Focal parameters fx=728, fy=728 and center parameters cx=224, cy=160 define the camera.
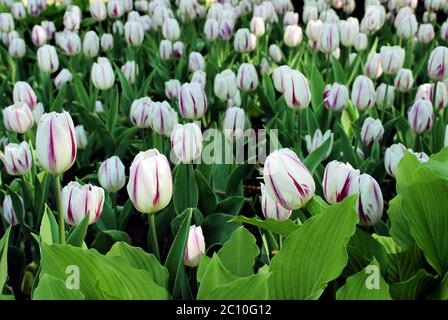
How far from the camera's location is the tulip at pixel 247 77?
3014 mm

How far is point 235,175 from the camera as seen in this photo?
2.54 metres

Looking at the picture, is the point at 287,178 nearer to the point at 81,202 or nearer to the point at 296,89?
the point at 81,202

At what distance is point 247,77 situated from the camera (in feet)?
9.93

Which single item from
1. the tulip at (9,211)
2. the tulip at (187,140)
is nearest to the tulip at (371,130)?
the tulip at (187,140)

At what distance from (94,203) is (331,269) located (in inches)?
25.9

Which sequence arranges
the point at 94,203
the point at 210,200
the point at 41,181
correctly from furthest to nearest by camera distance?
the point at 41,181 → the point at 210,200 → the point at 94,203

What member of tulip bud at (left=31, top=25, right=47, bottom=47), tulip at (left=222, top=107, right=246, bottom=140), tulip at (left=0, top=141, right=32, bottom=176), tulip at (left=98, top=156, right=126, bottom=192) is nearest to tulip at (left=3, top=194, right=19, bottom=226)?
tulip at (left=0, top=141, right=32, bottom=176)

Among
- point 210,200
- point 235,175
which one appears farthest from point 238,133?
point 210,200

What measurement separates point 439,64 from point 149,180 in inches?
59.4

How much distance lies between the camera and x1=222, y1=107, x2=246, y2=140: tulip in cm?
260

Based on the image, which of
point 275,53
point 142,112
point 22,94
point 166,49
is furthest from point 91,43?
point 142,112

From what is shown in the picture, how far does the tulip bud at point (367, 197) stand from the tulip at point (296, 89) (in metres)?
0.86
